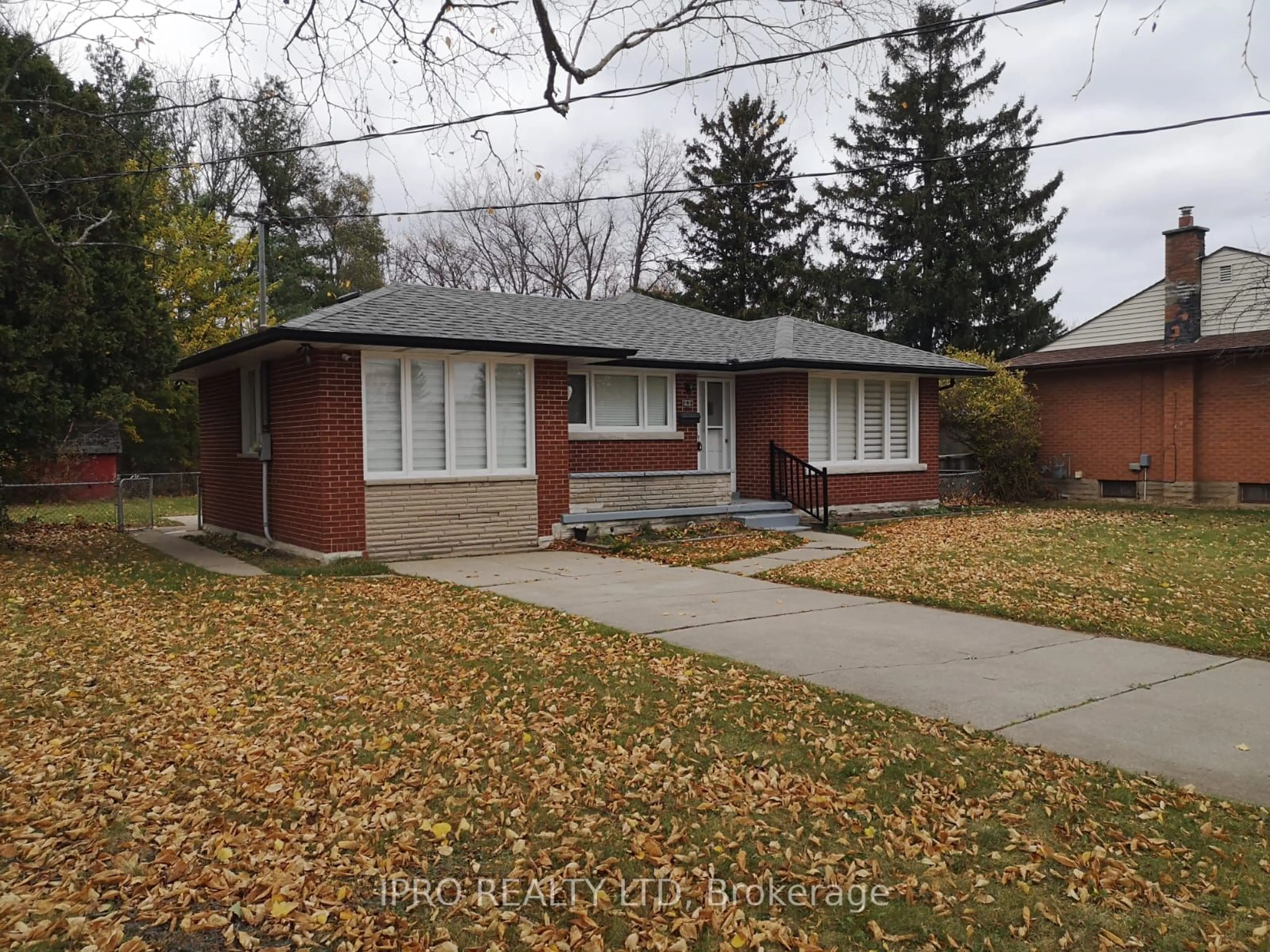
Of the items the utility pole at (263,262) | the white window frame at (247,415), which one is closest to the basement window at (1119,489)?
the white window frame at (247,415)

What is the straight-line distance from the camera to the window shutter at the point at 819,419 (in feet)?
54.4

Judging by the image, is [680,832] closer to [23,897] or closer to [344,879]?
[344,879]

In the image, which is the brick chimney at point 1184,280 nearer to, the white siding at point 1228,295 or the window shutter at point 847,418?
the white siding at point 1228,295

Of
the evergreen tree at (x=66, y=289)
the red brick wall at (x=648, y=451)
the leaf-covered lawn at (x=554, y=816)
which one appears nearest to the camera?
the leaf-covered lawn at (x=554, y=816)

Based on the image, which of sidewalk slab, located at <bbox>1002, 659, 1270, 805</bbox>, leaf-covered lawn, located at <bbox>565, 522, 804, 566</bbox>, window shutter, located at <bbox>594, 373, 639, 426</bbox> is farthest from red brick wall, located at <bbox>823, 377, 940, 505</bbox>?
sidewalk slab, located at <bbox>1002, 659, 1270, 805</bbox>

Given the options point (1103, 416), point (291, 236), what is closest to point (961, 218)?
point (1103, 416)

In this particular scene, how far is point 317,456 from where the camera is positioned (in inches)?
442

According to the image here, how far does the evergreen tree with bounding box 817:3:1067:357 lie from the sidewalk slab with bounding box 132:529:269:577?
26.0 meters

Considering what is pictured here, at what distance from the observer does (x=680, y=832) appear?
3.81m

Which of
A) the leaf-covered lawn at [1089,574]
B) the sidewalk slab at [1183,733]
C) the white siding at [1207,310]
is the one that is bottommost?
the sidewalk slab at [1183,733]

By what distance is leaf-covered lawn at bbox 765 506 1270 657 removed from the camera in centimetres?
788

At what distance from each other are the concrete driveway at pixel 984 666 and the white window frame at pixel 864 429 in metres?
A: 7.11

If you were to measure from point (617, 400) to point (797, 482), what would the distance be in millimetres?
3695

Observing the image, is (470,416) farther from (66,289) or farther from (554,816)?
(554,816)
